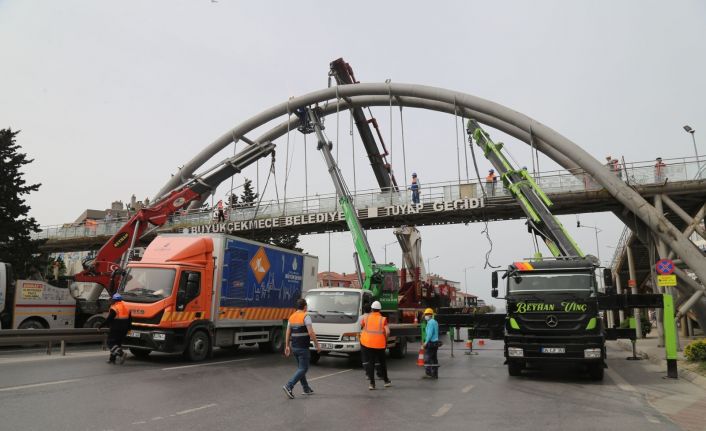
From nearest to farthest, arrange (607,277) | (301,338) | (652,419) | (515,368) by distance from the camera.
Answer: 1. (652,419)
2. (301,338)
3. (607,277)
4. (515,368)

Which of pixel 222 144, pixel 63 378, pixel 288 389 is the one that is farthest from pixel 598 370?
pixel 222 144

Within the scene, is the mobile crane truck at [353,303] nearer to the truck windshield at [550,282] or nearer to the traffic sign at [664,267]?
the truck windshield at [550,282]

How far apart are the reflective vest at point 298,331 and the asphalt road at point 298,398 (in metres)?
0.96

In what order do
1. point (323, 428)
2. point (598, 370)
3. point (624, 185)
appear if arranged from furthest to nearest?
point (624, 185)
point (598, 370)
point (323, 428)

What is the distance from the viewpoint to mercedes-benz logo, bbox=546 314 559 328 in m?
11.9

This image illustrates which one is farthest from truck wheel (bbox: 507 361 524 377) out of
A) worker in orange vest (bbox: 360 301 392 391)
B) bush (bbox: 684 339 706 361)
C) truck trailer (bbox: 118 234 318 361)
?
truck trailer (bbox: 118 234 318 361)

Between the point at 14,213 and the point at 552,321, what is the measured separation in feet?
101

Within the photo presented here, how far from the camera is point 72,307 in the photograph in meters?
20.6

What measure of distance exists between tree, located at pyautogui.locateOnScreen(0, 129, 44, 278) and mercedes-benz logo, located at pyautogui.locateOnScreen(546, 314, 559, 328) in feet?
98.4

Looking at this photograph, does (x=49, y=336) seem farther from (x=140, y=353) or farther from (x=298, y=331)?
(x=298, y=331)

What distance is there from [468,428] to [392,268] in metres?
13.9

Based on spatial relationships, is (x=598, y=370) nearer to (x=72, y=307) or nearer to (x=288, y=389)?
(x=288, y=389)

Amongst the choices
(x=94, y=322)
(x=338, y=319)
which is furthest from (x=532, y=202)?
(x=94, y=322)

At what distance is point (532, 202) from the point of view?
18.3m
